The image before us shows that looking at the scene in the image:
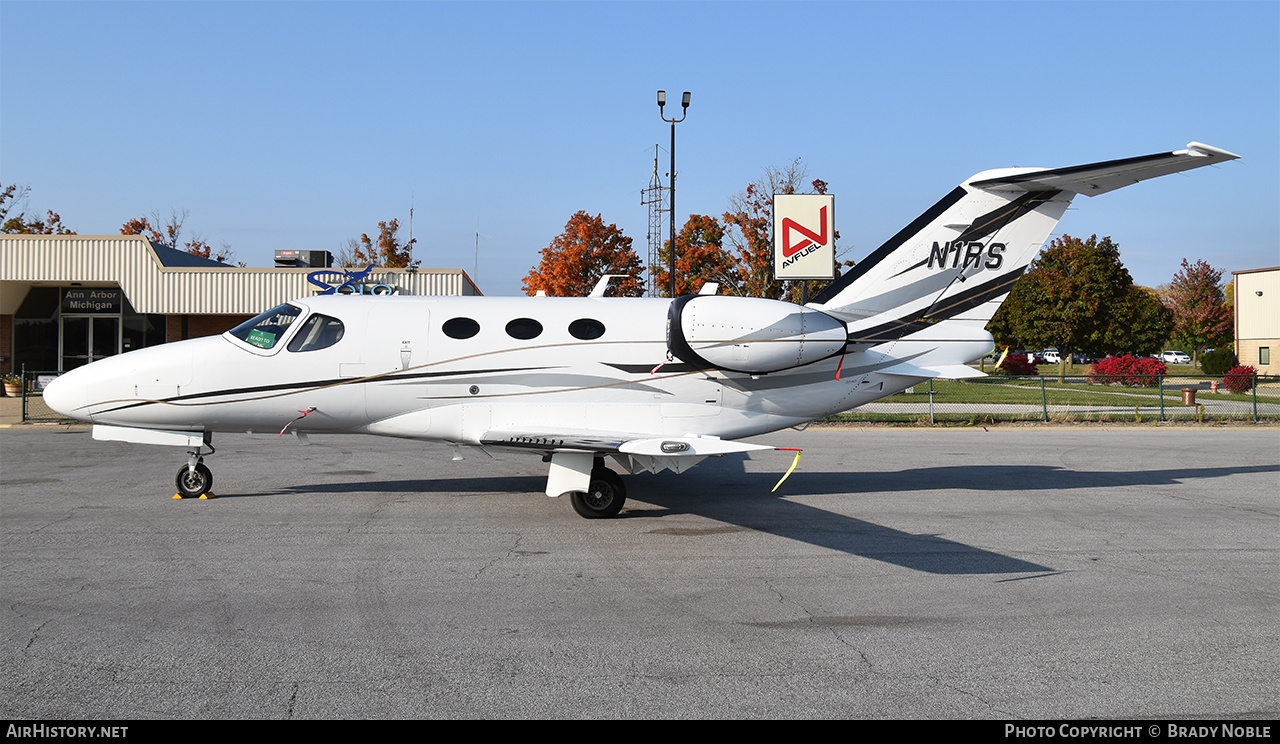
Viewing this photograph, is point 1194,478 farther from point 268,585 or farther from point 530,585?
point 268,585

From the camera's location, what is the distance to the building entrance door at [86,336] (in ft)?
111

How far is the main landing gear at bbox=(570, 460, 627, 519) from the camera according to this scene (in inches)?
404

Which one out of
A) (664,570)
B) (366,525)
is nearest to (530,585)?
(664,570)

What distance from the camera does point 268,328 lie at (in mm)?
10812

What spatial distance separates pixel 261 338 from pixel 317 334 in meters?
0.74

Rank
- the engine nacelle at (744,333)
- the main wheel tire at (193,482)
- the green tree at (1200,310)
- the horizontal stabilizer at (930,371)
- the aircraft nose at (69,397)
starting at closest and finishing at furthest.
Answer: the engine nacelle at (744,333), the aircraft nose at (69,397), the main wheel tire at (193,482), the horizontal stabilizer at (930,371), the green tree at (1200,310)

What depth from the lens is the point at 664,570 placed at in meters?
7.89

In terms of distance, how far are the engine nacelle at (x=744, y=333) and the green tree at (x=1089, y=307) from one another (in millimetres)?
37121

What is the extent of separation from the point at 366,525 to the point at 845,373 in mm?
6407

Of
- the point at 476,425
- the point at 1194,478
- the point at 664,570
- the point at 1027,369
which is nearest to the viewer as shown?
the point at 664,570

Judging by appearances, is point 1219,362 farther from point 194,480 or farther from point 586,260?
point 194,480

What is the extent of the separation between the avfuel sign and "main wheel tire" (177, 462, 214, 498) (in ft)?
53.3

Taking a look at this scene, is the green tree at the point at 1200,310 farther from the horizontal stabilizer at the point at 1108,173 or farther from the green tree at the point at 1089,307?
the horizontal stabilizer at the point at 1108,173

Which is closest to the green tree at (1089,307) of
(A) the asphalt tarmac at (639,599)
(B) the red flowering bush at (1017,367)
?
(B) the red flowering bush at (1017,367)
